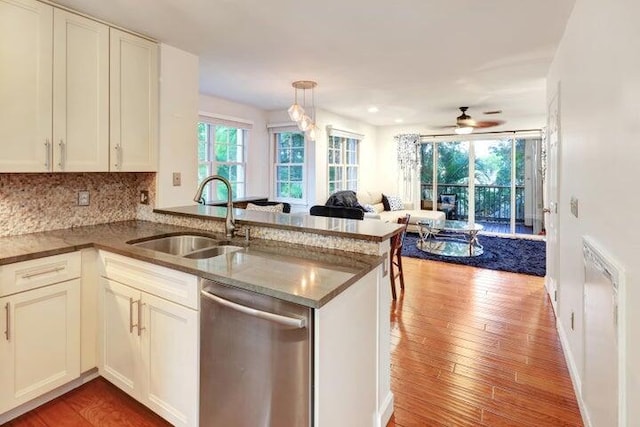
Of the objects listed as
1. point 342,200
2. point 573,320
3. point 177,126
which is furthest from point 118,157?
point 342,200

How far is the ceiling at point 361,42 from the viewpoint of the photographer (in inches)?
91.2

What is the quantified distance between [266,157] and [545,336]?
4.77m

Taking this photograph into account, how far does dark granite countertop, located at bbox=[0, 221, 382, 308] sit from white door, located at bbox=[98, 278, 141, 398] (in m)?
0.25

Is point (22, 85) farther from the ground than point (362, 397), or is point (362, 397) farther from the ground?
point (22, 85)

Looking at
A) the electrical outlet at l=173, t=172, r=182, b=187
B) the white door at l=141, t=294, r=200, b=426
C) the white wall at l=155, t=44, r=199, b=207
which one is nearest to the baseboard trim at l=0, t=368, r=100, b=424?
the white door at l=141, t=294, r=200, b=426

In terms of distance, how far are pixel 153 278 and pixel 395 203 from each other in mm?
6575

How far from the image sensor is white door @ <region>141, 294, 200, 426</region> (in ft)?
5.44

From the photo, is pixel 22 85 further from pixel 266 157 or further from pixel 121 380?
pixel 266 157

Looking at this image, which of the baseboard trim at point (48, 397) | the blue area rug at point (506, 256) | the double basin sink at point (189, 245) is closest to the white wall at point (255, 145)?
the blue area rug at point (506, 256)

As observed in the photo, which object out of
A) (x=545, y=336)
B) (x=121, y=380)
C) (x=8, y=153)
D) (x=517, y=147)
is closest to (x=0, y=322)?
(x=121, y=380)

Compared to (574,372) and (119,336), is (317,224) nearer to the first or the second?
(119,336)

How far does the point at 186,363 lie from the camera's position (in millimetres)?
1683

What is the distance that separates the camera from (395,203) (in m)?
7.84

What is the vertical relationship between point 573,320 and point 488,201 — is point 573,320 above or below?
below
